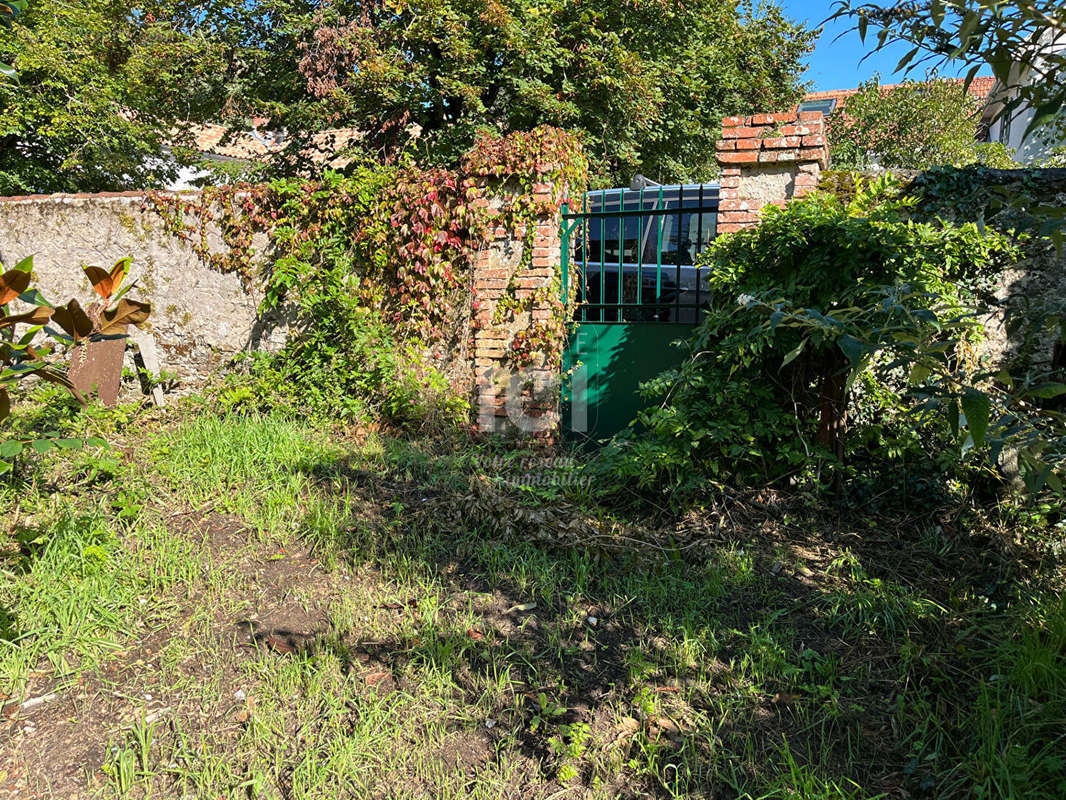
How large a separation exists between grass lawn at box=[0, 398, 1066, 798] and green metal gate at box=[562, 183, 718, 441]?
52.2 inches

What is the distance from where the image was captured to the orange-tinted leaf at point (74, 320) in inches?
109

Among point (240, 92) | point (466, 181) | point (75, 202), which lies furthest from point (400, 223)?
point (240, 92)

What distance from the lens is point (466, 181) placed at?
5578 millimetres

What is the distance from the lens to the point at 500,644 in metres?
2.93

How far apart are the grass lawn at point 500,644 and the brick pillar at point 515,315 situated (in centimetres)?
126

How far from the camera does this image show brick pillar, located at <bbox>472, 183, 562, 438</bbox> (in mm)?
5410

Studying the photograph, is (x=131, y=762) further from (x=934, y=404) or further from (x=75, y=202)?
(x=75, y=202)

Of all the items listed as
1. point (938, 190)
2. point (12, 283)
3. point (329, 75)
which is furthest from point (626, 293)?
point (329, 75)

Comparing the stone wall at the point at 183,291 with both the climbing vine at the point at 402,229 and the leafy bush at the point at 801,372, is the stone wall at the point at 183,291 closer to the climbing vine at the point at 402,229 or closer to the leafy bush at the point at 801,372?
the climbing vine at the point at 402,229

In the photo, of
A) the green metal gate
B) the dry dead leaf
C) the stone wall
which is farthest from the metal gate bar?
the dry dead leaf

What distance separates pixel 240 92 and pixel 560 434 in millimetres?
7526

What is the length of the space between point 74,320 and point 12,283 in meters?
0.61

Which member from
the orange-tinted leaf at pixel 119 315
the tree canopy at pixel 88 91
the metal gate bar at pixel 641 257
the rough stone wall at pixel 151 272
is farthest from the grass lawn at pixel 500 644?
the tree canopy at pixel 88 91

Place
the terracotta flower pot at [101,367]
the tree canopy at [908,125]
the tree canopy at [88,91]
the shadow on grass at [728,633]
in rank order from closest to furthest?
1. the shadow on grass at [728,633]
2. the terracotta flower pot at [101,367]
3. the tree canopy at [88,91]
4. the tree canopy at [908,125]
